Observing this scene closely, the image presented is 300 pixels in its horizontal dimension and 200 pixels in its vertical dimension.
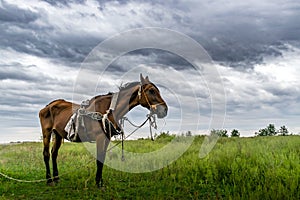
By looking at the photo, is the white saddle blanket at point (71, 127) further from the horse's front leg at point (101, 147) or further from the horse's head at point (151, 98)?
the horse's head at point (151, 98)

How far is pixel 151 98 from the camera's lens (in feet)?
25.0

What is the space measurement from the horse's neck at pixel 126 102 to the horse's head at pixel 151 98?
0.25 meters

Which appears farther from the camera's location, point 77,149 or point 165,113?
point 77,149

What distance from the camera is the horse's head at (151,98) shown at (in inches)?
296

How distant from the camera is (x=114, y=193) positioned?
8.05 m

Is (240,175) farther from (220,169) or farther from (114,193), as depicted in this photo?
(114,193)

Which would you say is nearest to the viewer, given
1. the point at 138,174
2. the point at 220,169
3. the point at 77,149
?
the point at 220,169

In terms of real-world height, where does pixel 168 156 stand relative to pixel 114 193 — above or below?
above

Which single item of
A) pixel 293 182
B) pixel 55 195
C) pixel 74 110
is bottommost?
pixel 55 195

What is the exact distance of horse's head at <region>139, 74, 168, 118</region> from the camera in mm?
7512

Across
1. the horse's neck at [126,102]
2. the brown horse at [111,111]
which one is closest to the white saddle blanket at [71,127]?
the brown horse at [111,111]

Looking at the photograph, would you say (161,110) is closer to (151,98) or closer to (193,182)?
(151,98)

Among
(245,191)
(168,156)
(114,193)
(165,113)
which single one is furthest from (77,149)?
(245,191)

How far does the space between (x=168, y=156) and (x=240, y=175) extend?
380cm
